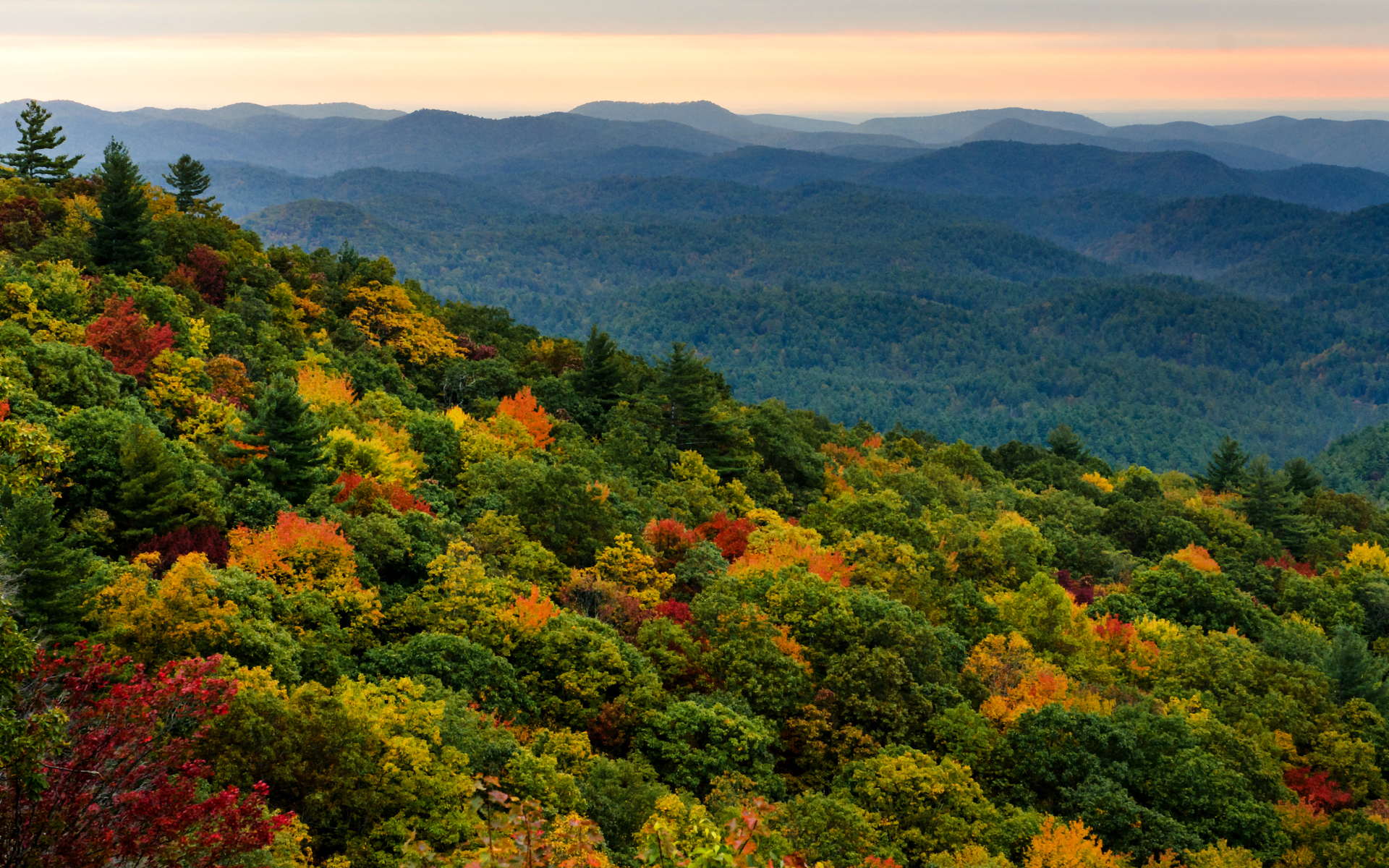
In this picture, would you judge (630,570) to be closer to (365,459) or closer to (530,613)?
(530,613)

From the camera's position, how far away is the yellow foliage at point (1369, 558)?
68750 mm

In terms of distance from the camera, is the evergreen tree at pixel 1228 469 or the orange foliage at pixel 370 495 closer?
the orange foliage at pixel 370 495

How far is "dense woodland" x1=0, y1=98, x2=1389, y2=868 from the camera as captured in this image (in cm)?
1600

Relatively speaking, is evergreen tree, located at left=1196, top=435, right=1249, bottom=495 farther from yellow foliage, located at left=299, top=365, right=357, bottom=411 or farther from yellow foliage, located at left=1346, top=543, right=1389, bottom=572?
yellow foliage, located at left=299, top=365, right=357, bottom=411

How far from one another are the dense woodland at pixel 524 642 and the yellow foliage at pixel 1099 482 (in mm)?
28857

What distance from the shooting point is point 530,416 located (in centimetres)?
5612

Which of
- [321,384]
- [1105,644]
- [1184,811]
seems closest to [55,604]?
[321,384]

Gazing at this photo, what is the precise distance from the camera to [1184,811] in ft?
102

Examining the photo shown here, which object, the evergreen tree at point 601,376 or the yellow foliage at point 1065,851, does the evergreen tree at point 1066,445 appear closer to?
the evergreen tree at point 601,376

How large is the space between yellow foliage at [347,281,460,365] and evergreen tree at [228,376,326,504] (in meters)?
33.1

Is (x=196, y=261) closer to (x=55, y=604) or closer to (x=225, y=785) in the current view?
(x=55, y=604)

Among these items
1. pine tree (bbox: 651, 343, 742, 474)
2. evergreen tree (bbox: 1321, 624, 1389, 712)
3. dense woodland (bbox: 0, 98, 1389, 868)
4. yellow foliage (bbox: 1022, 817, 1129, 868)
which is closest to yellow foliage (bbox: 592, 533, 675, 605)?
dense woodland (bbox: 0, 98, 1389, 868)

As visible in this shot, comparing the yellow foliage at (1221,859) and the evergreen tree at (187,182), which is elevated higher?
the evergreen tree at (187,182)

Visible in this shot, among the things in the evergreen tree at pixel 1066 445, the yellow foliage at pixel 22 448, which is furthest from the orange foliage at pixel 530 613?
the evergreen tree at pixel 1066 445
